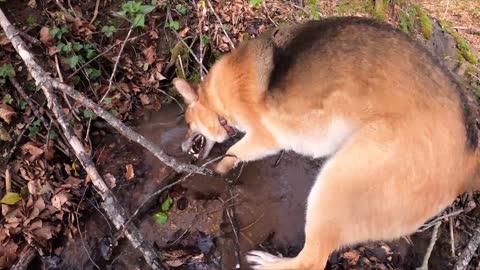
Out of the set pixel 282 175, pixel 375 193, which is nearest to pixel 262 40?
pixel 282 175

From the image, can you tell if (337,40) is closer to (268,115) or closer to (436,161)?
(268,115)

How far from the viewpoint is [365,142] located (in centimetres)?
335

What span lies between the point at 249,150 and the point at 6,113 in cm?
228

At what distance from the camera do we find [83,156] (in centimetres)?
362

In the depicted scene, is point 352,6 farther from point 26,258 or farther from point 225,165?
point 26,258

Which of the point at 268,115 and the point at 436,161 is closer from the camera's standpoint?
the point at 436,161

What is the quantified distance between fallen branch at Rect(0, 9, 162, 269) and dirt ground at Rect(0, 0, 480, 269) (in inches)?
10.9

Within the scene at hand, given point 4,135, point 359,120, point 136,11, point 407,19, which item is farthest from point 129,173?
point 407,19

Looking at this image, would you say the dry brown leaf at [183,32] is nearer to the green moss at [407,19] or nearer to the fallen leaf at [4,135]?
the fallen leaf at [4,135]

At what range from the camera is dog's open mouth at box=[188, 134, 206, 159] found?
4488 mm

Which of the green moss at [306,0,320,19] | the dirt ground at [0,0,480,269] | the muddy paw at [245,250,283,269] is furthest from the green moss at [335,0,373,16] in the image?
the muddy paw at [245,250,283,269]

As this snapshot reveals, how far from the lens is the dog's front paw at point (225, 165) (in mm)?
4312

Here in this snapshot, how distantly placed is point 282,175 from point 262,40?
1.43 meters

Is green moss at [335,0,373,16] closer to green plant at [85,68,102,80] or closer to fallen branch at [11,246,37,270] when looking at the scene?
green plant at [85,68,102,80]
